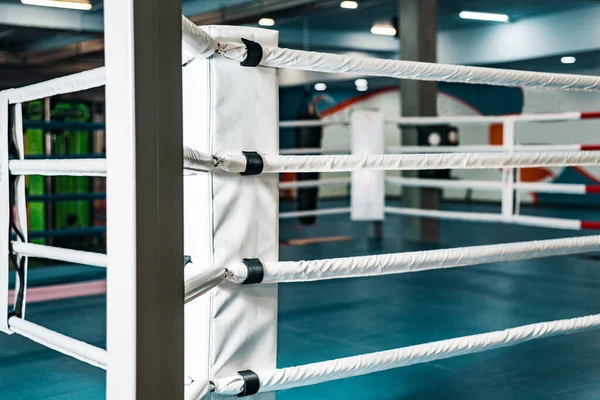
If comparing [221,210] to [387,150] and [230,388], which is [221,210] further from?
[387,150]

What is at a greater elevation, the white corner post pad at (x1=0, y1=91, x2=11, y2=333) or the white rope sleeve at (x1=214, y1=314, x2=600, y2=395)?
the white corner post pad at (x1=0, y1=91, x2=11, y2=333)

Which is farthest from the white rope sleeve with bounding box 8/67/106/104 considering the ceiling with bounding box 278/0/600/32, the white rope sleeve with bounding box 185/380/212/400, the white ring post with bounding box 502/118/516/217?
the ceiling with bounding box 278/0/600/32

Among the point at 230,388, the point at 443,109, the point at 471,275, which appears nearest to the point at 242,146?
the point at 230,388

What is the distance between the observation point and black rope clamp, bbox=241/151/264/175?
142 centimetres

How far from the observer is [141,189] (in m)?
0.93

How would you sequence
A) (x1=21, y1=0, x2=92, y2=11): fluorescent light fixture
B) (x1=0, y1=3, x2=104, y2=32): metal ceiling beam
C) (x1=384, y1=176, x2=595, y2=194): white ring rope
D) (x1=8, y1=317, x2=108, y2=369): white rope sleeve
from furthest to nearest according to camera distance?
(x1=0, y1=3, x2=104, y2=32): metal ceiling beam < (x1=21, y1=0, x2=92, y2=11): fluorescent light fixture < (x1=384, y1=176, x2=595, y2=194): white ring rope < (x1=8, y1=317, x2=108, y2=369): white rope sleeve

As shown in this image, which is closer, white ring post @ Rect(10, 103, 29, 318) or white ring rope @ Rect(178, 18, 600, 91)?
white ring rope @ Rect(178, 18, 600, 91)

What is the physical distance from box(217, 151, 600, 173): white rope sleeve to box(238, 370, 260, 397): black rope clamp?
0.40m

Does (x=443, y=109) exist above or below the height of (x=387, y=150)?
above

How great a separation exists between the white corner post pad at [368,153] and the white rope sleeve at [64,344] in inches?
138

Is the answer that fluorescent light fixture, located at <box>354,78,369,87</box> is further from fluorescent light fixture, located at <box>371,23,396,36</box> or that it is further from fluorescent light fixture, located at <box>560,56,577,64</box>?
fluorescent light fixture, located at <box>560,56,577,64</box>

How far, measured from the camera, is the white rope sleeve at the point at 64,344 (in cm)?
110

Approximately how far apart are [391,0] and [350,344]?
19.6 feet

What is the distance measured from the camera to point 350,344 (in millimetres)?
2555
